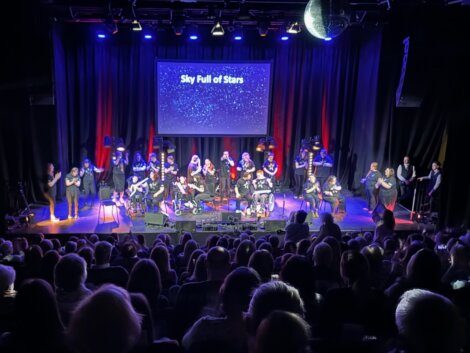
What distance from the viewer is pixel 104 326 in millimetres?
2172

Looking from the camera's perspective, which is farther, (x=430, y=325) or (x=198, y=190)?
(x=198, y=190)

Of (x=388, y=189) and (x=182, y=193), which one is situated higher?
(x=388, y=189)

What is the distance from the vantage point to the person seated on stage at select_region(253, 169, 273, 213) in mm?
11141

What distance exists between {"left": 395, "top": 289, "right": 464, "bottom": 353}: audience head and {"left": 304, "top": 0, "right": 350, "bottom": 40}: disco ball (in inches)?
193

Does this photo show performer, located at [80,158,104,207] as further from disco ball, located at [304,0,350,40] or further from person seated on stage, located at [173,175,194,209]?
disco ball, located at [304,0,350,40]

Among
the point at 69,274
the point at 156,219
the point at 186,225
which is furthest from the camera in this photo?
the point at 156,219

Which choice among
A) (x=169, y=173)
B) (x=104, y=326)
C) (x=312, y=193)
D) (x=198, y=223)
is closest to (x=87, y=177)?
(x=169, y=173)

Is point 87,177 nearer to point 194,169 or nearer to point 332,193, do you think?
point 194,169

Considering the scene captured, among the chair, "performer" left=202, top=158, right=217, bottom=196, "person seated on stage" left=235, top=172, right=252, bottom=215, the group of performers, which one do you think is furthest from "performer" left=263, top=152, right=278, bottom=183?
the chair

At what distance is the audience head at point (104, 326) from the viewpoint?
2.14 m

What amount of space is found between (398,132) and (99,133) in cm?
863

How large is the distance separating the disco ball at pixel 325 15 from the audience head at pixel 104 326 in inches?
206

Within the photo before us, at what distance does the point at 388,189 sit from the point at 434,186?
105 centimetres

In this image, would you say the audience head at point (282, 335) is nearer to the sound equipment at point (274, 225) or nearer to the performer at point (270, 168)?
the sound equipment at point (274, 225)
